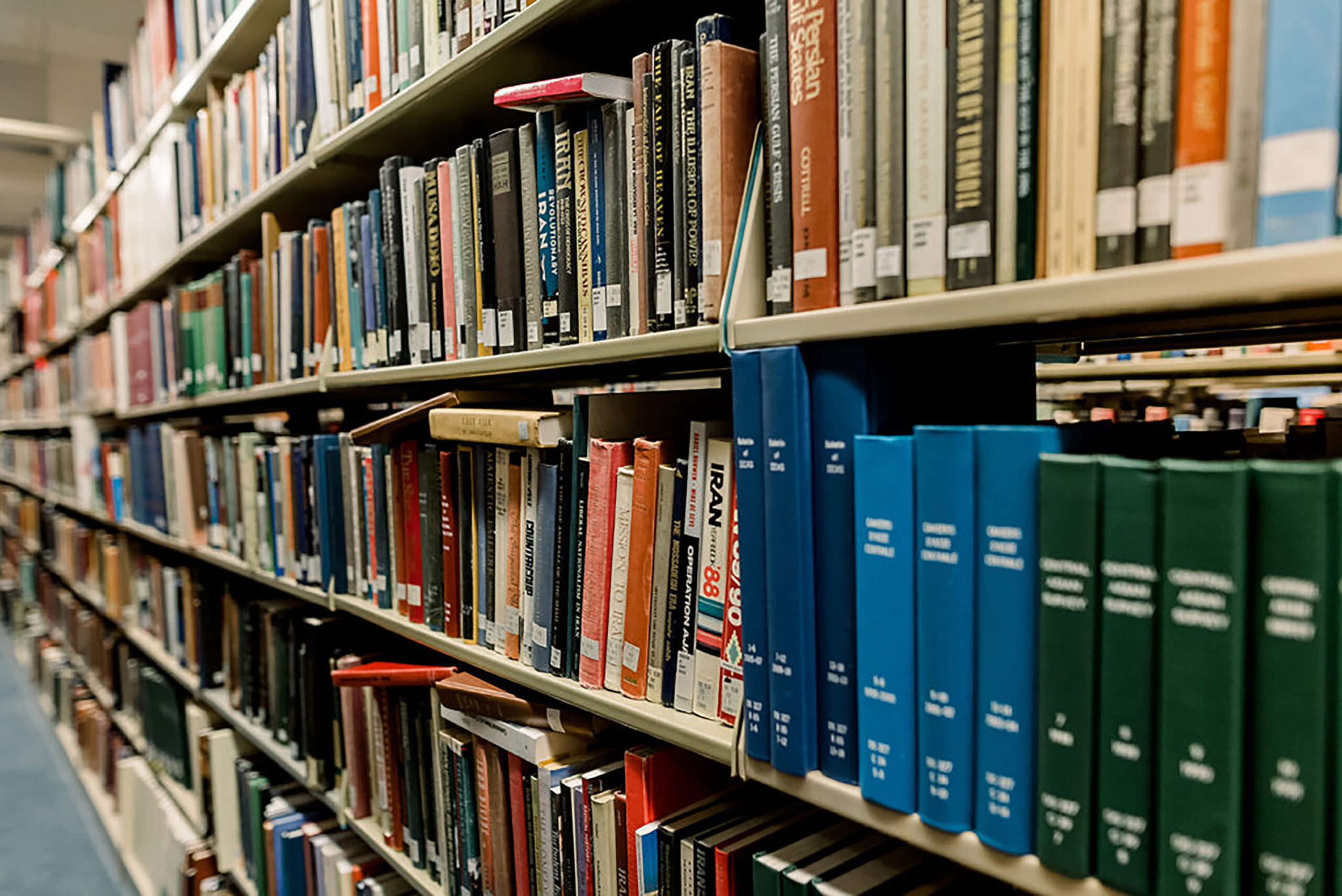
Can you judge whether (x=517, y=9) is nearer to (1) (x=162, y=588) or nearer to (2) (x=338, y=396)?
(2) (x=338, y=396)

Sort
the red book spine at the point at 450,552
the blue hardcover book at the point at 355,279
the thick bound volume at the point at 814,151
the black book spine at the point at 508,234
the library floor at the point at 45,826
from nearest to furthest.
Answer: the thick bound volume at the point at 814,151
the black book spine at the point at 508,234
the red book spine at the point at 450,552
the blue hardcover book at the point at 355,279
the library floor at the point at 45,826

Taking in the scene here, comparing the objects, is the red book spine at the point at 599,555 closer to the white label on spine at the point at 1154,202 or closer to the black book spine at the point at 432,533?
the black book spine at the point at 432,533

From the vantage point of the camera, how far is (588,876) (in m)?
0.94

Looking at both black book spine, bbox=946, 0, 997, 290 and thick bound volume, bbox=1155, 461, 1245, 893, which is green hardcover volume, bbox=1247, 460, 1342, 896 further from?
black book spine, bbox=946, 0, 997, 290

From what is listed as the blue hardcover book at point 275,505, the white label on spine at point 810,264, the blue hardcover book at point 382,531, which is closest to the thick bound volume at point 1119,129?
the white label on spine at point 810,264

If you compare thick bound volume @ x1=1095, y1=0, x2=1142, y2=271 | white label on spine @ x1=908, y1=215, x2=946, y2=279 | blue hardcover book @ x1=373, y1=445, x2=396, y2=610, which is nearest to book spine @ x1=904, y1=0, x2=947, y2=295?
white label on spine @ x1=908, y1=215, x2=946, y2=279

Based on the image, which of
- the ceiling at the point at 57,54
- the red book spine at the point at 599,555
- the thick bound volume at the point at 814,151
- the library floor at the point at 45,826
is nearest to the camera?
the thick bound volume at the point at 814,151

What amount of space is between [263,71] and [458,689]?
4.82 feet

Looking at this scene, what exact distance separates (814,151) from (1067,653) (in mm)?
429

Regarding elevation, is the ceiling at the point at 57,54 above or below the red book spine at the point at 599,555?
above

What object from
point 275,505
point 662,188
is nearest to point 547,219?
point 662,188

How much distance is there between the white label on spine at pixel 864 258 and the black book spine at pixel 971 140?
65 mm

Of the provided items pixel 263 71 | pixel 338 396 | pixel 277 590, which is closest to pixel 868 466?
pixel 338 396

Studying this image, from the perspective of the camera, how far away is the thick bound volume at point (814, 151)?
648 millimetres
